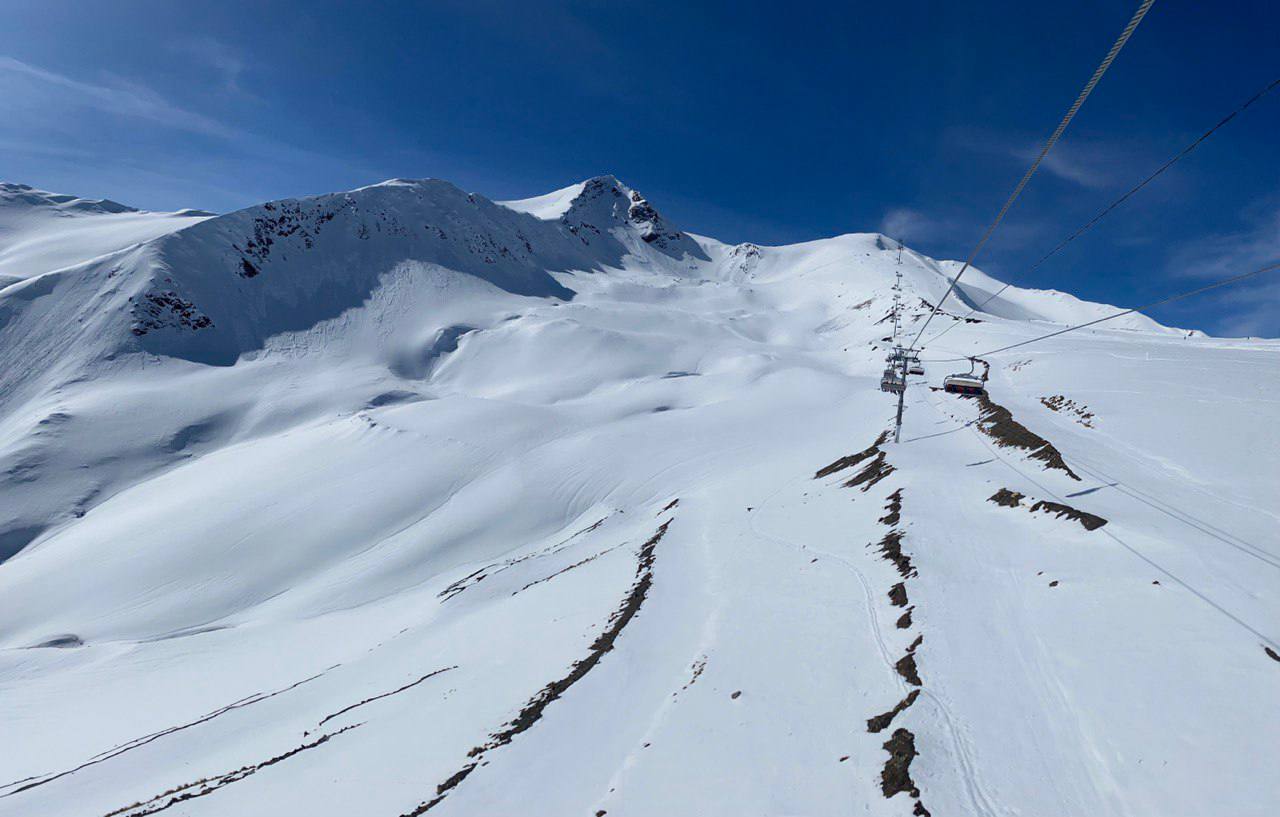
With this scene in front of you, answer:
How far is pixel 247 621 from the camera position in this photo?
34.7 m

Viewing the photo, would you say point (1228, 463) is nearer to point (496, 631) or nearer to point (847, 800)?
point (847, 800)

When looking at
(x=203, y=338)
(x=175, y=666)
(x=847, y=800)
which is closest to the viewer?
(x=847, y=800)

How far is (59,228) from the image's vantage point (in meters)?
114

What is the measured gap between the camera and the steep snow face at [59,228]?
95.8 metres

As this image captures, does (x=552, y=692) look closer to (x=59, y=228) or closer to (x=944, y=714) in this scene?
(x=944, y=714)

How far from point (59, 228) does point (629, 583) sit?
16482cm

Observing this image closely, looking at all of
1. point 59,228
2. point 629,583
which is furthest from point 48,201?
point 629,583

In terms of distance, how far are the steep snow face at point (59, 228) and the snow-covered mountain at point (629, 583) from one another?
1864cm

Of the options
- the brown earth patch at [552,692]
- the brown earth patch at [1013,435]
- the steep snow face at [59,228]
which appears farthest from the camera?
the steep snow face at [59,228]

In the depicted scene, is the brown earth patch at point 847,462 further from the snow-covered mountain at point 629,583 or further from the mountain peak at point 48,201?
the mountain peak at point 48,201

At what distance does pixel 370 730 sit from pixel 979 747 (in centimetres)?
1646

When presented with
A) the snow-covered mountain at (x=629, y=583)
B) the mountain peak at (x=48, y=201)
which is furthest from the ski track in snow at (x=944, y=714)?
the mountain peak at (x=48, y=201)

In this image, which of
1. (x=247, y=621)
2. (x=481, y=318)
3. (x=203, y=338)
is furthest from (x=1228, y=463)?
(x=203, y=338)

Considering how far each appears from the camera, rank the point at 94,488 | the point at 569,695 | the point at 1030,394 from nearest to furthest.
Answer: the point at 569,695 → the point at 1030,394 → the point at 94,488
